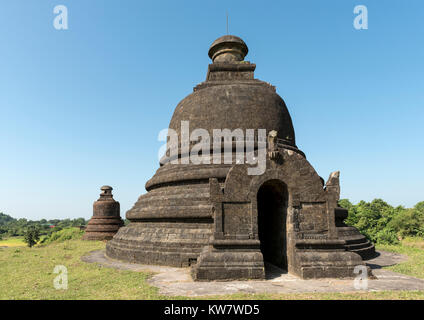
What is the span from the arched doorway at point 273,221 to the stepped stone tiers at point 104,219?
1793 cm

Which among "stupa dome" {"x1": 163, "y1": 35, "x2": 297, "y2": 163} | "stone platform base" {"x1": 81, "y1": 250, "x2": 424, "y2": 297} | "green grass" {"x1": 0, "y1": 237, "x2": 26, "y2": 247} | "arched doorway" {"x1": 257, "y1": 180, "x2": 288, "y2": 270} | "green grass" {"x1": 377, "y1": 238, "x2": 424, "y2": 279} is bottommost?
"green grass" {"x1": 0, "y1": 237, "x2": 26, "y2": 247}

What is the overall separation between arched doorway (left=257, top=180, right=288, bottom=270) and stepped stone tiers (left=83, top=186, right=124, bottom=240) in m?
17.9

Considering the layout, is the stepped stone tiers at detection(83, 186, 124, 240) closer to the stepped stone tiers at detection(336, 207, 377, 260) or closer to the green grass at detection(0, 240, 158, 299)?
the green grass at detection(0, 240, 158, 299)

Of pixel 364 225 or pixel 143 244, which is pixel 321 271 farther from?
pixel 364 225

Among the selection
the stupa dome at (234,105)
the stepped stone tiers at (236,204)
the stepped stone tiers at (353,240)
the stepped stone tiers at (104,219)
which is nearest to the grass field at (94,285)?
the stepped stone tiers at (353,240)

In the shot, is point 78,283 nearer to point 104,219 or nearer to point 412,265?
point 412,265

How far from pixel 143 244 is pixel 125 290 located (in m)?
4.19

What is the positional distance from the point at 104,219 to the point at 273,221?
1963 cm

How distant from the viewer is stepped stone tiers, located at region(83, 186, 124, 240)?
2475 cm

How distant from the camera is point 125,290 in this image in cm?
715

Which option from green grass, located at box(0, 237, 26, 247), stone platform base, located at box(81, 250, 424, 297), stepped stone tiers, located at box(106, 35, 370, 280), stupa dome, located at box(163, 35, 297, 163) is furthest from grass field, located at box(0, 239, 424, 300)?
green grass, located at box(0, 237, 26, 247)

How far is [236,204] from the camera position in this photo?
870cm

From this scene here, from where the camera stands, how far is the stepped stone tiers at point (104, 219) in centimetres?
2475

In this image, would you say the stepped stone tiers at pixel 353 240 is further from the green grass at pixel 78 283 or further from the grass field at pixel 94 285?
the green grass at pixel 78 283
